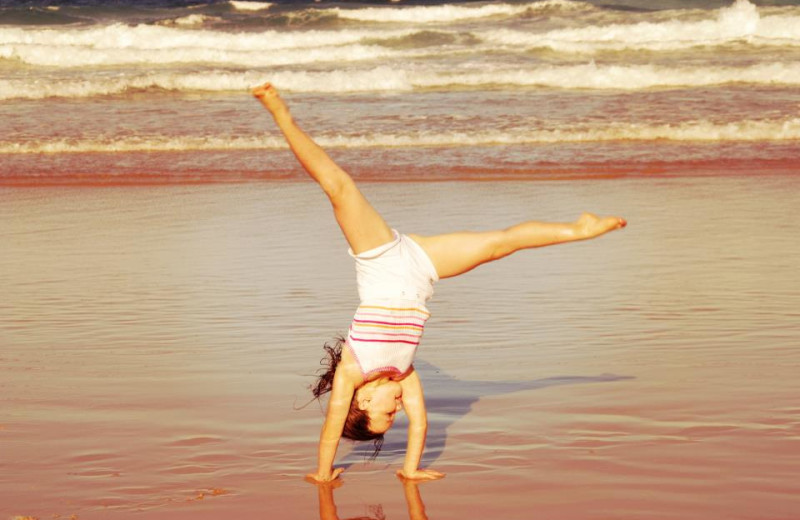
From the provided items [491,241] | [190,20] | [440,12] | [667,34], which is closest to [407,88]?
[667,34]

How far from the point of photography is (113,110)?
63.2 feet

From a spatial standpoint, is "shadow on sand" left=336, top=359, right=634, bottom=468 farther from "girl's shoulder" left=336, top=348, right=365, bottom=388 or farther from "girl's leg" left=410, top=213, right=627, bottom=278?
"girl's leg" left=410, top=213, right=627, bottom=278

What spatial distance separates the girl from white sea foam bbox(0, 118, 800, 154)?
10609mm

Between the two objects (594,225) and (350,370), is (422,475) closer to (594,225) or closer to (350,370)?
(350,370)

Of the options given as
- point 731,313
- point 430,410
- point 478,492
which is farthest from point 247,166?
point 478,492

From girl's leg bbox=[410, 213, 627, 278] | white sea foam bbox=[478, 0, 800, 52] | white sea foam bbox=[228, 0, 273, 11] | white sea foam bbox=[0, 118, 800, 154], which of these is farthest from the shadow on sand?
white sea foam bbox=[228, 0, 273, 11]

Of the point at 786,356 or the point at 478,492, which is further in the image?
the point at 786,356

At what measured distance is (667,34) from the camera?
27.0 m

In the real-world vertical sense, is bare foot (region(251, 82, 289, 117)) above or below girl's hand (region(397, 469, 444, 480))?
above

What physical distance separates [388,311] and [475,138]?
1111 centimetres

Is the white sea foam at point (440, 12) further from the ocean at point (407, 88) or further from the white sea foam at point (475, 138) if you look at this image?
the white sea foam at point (475, 138)

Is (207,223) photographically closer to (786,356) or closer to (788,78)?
(786,356)

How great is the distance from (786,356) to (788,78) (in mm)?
15146

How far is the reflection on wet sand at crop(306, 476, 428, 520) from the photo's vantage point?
13.4 feet
